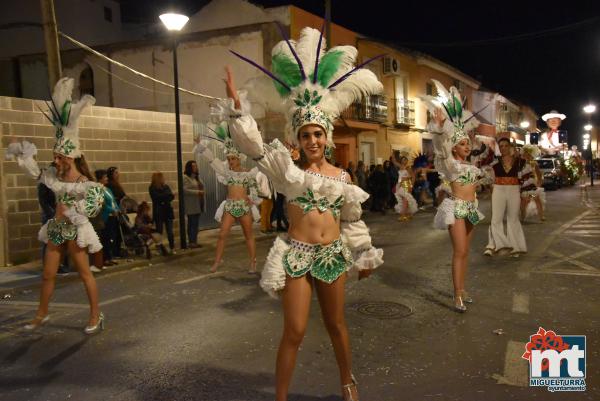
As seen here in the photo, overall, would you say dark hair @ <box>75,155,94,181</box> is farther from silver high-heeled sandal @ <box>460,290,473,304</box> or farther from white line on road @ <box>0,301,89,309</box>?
silver high-heeled sandal @ <box>460,290,473,304</box>

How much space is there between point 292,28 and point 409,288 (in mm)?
14389

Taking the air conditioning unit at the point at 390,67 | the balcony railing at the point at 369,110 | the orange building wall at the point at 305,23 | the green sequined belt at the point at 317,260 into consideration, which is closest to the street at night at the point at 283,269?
the green sequined belt at the point at 317,260

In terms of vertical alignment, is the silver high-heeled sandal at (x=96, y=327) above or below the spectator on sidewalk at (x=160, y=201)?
below

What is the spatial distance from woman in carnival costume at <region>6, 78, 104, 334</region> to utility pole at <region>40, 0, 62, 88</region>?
14.5 feet

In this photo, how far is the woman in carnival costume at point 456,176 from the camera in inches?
236

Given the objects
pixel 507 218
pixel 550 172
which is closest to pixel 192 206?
pixel 507 218

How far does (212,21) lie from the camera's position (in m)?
20.2

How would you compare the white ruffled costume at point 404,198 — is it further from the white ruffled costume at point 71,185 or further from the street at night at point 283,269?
the white ruffled costume at point 71,185

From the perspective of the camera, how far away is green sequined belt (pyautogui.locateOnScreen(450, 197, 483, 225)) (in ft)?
19.8

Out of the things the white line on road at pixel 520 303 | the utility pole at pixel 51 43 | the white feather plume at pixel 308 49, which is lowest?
the white line on road at pixel 520 303

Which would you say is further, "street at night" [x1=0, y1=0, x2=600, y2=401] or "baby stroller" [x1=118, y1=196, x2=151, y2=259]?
"baby stroller" [x1=118, y1=196, x2=151, y2=259]

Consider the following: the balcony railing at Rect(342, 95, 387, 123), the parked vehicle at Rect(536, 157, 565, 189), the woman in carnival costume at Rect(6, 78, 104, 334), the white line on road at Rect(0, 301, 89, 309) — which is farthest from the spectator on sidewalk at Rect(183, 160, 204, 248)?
the parked vehicle at Rect(536, 157, 565, 189)

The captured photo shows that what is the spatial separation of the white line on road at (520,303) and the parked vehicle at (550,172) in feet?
76.3

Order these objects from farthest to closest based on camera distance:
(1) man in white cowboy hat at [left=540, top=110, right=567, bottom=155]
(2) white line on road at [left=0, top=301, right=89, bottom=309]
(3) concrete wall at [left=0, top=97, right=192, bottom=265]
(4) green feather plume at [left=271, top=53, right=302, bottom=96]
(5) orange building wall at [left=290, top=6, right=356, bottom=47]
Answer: (1) man in white cowboy hat at [left=540, top=110, right=567, bottom=155]
(5) orange building wall at [left=290, top=6, right=356, bottom=47]
(3) concrete wall at [left=0, top=97, right=192, bottom=265]
(2) white line on road at [left=0, top=301, right=89, bottom=309]
(4) green feather plume at [left=271, top=53, right=302, bottom=96]
